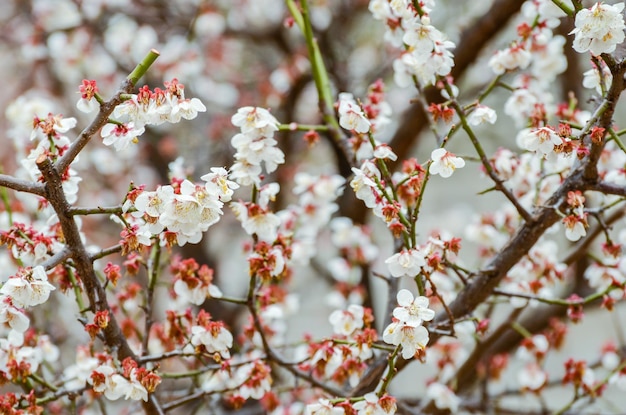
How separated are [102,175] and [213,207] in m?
1.93

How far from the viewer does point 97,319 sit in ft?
3.21

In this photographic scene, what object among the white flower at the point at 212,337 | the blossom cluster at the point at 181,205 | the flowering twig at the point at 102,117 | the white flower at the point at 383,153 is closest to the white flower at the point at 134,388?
the white flower at the point at 212,337

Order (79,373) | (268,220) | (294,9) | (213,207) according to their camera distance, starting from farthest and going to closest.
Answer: (294,9) → (79,373) → (268,220) → (213,207)

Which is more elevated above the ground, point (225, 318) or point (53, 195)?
point (225, 318)

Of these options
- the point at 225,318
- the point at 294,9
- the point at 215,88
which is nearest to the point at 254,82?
the point at 215,88

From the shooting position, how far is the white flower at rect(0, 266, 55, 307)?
2.87 ft

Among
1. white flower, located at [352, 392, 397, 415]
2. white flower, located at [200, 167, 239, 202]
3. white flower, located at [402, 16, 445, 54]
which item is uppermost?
white flower, located at [402, 16, 445, 54]

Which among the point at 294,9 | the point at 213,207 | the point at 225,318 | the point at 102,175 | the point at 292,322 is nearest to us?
the point at 213,207

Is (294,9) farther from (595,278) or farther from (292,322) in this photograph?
(292,322)

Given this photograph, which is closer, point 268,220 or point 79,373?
point 268,220

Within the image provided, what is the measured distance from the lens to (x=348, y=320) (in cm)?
116

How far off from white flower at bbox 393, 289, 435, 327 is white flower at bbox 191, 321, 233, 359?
0.97 feet

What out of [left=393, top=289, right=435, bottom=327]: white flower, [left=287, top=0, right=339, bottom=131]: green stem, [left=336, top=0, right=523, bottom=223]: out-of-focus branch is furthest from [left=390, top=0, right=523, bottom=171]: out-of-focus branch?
[left=393, top=289, right=435, bottom=327]: white flower

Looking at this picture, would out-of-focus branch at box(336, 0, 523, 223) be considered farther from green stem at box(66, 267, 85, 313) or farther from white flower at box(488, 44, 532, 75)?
green stem at box(66, 267, 85, 313)
